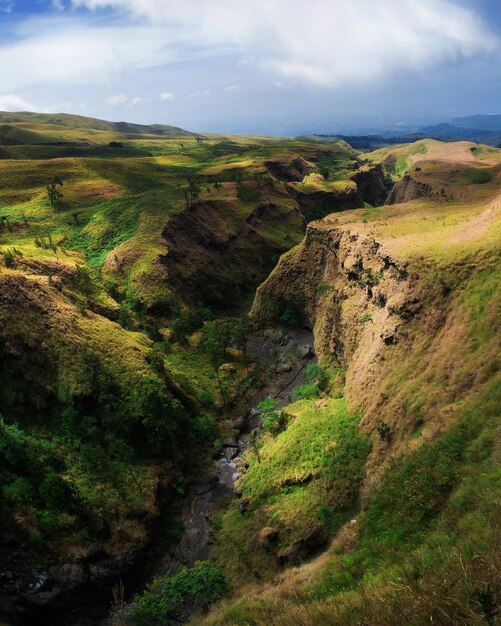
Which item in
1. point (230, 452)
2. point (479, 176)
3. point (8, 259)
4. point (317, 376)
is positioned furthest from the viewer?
point (479, 176)

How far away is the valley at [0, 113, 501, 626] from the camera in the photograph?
19.9 metres

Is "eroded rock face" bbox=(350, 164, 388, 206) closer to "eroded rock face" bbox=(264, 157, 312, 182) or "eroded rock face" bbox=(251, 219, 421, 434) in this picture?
"eroded rock face" bbox=(264, 157, 312, 182)

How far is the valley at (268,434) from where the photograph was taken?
1991 centimetres

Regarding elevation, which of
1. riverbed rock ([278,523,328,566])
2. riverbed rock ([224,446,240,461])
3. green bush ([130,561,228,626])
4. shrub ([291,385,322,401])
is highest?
shrub ([291,385,322,401])

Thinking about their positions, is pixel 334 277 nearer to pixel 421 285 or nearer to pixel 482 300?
pixel 421 285

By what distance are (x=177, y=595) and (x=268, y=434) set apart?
22382 mm

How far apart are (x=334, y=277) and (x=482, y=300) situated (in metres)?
30.4

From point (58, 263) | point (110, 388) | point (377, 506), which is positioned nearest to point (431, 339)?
point (377, 506)

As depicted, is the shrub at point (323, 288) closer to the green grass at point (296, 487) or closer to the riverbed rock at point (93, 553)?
the green grass at point (296, 487)

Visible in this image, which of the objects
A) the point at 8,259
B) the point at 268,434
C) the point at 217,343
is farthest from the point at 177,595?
the point at 8,259

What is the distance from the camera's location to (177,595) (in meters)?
30.0

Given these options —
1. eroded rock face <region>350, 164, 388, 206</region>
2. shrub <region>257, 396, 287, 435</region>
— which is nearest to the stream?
shrub <region>257, 396, 287, 435</region>

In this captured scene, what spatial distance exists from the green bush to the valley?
0.16 m

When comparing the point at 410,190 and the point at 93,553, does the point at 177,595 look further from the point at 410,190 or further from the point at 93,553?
the point at 410,190
